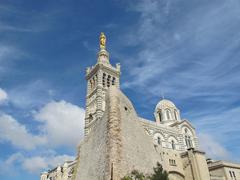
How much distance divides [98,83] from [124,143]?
3187 centimetres

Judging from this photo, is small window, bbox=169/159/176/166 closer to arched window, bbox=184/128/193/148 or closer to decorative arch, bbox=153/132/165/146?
decorative arch, bbox=153/132/165/146

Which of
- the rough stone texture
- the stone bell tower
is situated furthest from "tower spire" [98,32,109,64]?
the rough stone texture

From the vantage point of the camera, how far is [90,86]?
48500 millimetres

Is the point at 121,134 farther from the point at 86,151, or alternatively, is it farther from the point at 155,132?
the point at 155,132

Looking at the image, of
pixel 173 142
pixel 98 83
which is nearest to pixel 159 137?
pixel 173 142

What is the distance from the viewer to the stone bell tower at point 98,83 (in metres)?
42.0

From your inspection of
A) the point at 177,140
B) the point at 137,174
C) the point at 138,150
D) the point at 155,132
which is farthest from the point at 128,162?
the point at 177,140

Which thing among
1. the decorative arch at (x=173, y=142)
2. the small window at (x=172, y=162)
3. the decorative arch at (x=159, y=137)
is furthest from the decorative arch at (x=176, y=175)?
the decorative arch at (x=173, y=142)

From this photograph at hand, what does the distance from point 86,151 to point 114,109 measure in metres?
4.80

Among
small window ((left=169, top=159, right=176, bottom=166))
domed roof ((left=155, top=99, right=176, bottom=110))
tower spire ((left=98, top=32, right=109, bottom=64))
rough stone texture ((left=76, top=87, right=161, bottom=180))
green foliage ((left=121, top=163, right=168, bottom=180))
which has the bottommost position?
green foliage ((left=121, top=163, right=168, bottom=180))

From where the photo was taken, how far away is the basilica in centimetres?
1289

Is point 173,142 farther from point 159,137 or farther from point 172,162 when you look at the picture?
point 172,162

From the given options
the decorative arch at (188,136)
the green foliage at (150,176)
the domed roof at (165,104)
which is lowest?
the green foliage at (150,176)

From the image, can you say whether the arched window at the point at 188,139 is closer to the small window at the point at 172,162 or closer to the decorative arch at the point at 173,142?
the decorative arch at the point at 173,142
